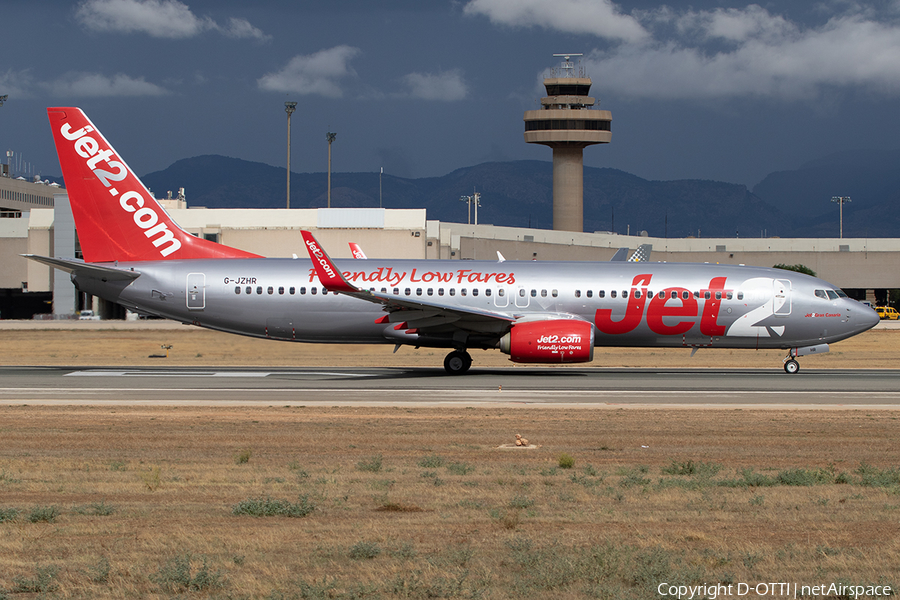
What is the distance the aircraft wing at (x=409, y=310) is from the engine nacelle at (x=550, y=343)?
113cm

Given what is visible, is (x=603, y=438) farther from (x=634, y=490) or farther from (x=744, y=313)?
(x=744, y=313)

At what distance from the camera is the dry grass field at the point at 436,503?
848cm

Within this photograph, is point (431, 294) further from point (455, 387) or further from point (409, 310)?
point (455, 387)

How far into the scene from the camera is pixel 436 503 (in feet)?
38.2

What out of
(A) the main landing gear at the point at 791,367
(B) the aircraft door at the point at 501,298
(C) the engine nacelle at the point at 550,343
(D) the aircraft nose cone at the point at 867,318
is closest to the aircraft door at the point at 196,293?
(B) the aircraft door at the point at 501,298

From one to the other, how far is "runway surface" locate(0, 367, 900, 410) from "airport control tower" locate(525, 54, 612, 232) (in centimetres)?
11713

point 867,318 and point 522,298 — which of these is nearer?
point 522,298

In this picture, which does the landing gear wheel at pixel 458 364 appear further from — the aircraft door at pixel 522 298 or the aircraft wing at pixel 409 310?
the aircraft door at pixel 522 298

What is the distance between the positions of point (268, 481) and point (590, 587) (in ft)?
20.2

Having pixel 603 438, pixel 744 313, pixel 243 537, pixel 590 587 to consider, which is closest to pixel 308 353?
pixel 744 313

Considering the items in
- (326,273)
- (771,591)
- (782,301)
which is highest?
(326,273)

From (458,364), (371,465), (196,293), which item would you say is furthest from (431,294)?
(371,465)

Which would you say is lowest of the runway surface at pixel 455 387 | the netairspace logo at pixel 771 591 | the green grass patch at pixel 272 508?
the netairspace logo at pixel 771 591

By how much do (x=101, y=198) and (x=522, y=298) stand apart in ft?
49.1
